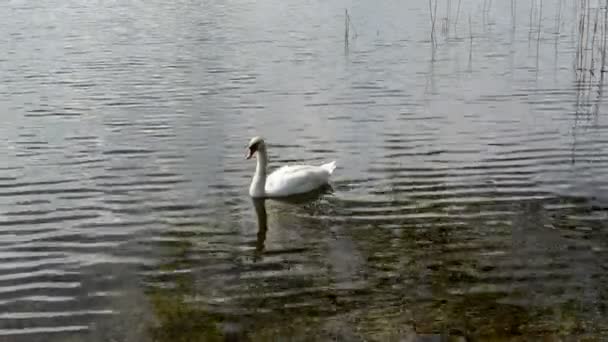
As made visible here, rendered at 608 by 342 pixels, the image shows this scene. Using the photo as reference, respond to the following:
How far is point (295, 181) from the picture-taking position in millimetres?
13188

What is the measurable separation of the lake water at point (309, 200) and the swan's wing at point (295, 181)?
0.30 meters

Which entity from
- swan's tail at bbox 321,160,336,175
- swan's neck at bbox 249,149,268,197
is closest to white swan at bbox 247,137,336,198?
swan's neck at bbox 249,149,268,197

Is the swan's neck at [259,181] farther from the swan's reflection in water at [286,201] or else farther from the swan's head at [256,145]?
the swan's head at [256,145]

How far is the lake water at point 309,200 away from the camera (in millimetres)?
8805

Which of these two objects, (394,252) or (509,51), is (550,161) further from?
(509,51)

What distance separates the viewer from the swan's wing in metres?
13.1

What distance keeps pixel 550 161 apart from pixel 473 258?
4.95 m

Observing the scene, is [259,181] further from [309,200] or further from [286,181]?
[309,200]

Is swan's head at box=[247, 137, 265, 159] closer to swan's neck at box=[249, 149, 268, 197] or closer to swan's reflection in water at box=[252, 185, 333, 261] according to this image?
swan's neck at box=[249, 149, 268, 197]

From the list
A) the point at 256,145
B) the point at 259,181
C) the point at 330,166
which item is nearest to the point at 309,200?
the point at 259,181

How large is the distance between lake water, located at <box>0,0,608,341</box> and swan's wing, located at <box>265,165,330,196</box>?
0.30 metres

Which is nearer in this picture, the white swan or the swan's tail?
the white swan

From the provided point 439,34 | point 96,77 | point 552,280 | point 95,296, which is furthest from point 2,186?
point 439,34

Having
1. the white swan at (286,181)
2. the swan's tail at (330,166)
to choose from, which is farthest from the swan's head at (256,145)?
the swan's tail at (330,166)
